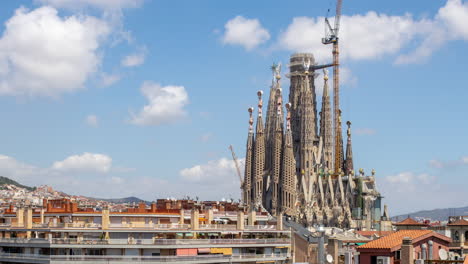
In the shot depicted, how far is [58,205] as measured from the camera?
78438mm

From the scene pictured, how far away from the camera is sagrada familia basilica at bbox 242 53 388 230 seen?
155500mm

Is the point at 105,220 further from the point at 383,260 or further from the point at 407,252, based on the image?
the point at 407,252

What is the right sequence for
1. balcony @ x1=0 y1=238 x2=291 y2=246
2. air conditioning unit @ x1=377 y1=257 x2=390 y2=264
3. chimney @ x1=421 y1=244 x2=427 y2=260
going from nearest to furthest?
chimney @ x1=421 y1=244 x2=427 y2=260 < air conditioning unit @ x1=377 y1=257 x2=390 y2=264 < balcony @ x1=0 y1=238 x2=291 y2=246

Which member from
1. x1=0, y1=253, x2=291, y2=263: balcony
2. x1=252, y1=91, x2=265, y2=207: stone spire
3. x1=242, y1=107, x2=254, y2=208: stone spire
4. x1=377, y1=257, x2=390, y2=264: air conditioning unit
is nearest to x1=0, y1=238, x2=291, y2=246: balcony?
x1=0, y1=253, x2=291, y2=263: balcony

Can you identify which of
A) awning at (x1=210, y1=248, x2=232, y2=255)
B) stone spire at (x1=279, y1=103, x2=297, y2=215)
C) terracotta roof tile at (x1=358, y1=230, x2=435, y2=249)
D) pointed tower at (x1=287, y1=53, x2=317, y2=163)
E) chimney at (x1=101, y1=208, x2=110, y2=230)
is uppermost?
pointed tower at (x1=287, y1=53, x2=317, y2=163)

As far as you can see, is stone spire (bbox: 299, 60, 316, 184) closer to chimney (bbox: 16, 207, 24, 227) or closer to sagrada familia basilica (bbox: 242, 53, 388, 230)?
sagrada familia basilica (bbox: 242, 53, 388, 230)

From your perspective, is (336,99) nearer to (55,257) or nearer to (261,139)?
(261,139)

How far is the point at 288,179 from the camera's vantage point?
154125 mm

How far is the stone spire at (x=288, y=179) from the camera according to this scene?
153250 millimetres

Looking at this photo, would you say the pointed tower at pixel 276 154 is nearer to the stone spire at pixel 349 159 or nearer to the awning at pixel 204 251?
the stone spire at pixel 349 159

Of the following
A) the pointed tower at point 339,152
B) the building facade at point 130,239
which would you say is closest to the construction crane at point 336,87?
the pointed tower at point 339,152

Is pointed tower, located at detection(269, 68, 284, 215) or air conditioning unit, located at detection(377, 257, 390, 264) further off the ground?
pointed tower, located at detection(269, 68, 284, 215)

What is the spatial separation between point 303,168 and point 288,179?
9426mm

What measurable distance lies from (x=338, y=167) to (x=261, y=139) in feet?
68.7
